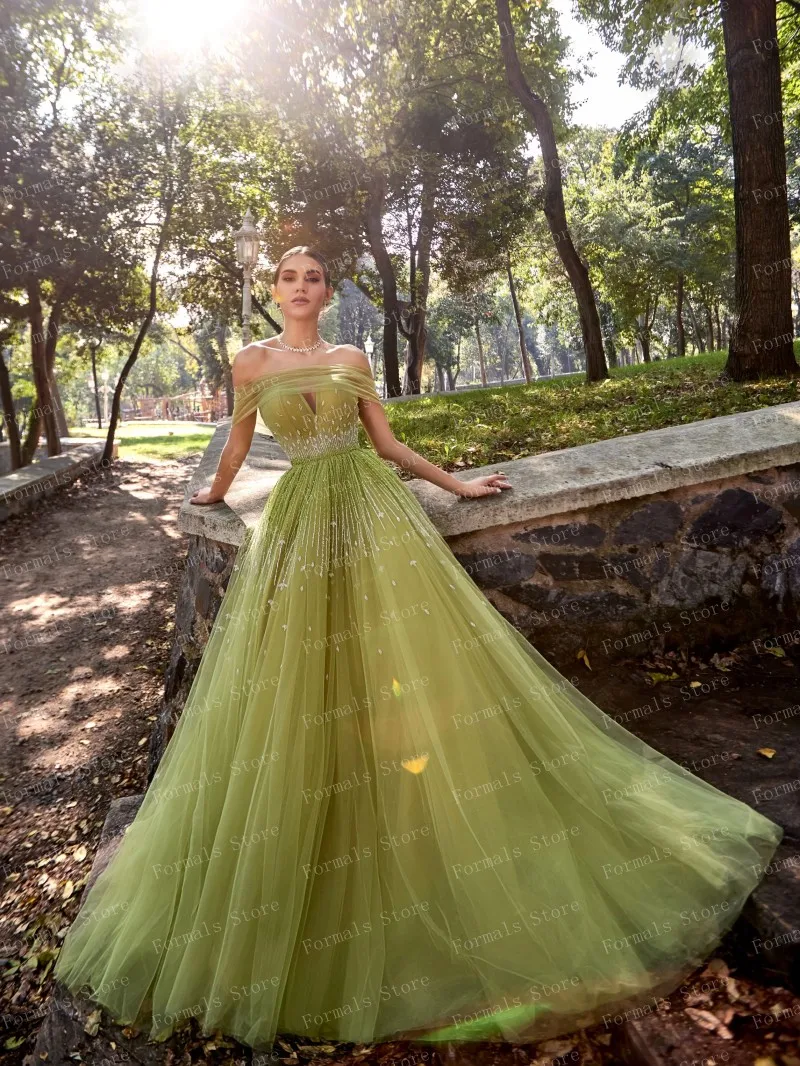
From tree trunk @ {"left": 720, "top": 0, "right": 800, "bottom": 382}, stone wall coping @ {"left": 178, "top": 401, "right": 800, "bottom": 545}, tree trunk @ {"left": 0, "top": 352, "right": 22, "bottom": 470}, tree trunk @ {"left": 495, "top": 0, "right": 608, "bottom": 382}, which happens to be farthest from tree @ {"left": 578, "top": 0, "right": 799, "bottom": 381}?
tree trunk @ {"left": 0, "top": 352, "right": 22, "bottom": 470}

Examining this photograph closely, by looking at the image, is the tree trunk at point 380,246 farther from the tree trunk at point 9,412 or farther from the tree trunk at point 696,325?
the tree trunk at point 696,325

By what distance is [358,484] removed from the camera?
2.45 m

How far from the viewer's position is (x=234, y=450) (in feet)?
9.75

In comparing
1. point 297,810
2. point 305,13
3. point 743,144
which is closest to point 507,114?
point 305,13

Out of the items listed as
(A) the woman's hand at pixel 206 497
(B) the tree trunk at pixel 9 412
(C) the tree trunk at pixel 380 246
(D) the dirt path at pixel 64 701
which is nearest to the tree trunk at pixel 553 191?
(C) the tree trunk at pixel 380 246

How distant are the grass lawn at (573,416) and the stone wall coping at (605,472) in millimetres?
1138

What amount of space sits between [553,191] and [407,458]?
847 cm

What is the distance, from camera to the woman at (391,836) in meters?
1.66

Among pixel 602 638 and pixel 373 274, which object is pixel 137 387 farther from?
pixel 602 638

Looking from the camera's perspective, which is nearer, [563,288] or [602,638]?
[602,638]

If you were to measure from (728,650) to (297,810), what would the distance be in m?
2.09

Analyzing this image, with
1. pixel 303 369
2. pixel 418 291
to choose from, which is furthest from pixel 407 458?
pixel 418 291

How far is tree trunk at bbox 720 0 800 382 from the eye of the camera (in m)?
Result: 5.35

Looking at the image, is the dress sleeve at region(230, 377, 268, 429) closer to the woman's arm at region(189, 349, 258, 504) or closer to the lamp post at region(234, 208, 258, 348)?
the woman's arm at region(189, 349, 258, 504)
